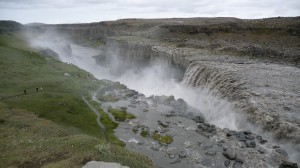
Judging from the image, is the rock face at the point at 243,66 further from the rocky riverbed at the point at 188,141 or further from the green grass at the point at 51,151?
the green grass at the point at 51,151

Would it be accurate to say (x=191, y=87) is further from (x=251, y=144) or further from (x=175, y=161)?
(x=175, y=161)

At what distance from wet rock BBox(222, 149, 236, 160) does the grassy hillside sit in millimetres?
10504

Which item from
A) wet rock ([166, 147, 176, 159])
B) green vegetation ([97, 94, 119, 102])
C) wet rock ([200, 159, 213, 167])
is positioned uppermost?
wet rock ([200, 159, 213, 167])

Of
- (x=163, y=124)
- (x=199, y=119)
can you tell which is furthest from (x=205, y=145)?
(x=163, y=124)

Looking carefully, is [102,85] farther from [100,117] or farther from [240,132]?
[240,132]

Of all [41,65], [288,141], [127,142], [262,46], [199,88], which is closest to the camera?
[288,141]

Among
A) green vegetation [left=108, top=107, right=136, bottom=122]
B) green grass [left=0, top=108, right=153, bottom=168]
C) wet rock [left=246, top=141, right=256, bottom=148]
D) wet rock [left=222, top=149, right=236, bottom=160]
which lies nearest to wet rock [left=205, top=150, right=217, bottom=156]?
wet rock [left=222, top=149, right=236, bottom=160]

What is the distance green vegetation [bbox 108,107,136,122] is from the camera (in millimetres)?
51275

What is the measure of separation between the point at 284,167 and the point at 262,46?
171ft

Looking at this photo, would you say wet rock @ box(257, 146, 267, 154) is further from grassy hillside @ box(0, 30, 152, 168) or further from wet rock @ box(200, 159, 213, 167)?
grassy hillside @ box(0, 30, 152, 168)

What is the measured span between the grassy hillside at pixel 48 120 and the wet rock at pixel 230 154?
414 inches

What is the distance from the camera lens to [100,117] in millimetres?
52250

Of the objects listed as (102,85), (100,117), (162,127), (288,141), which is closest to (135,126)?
(162,127)

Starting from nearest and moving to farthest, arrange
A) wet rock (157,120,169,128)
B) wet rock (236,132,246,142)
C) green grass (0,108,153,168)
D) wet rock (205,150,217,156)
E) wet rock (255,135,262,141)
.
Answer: green grass (0,108,153,168) < wet rock (205,150,217,156) < wet rock (255,135,262,141) < wet rock (236,132,246,142) < wet rock (157,120,169,128)
